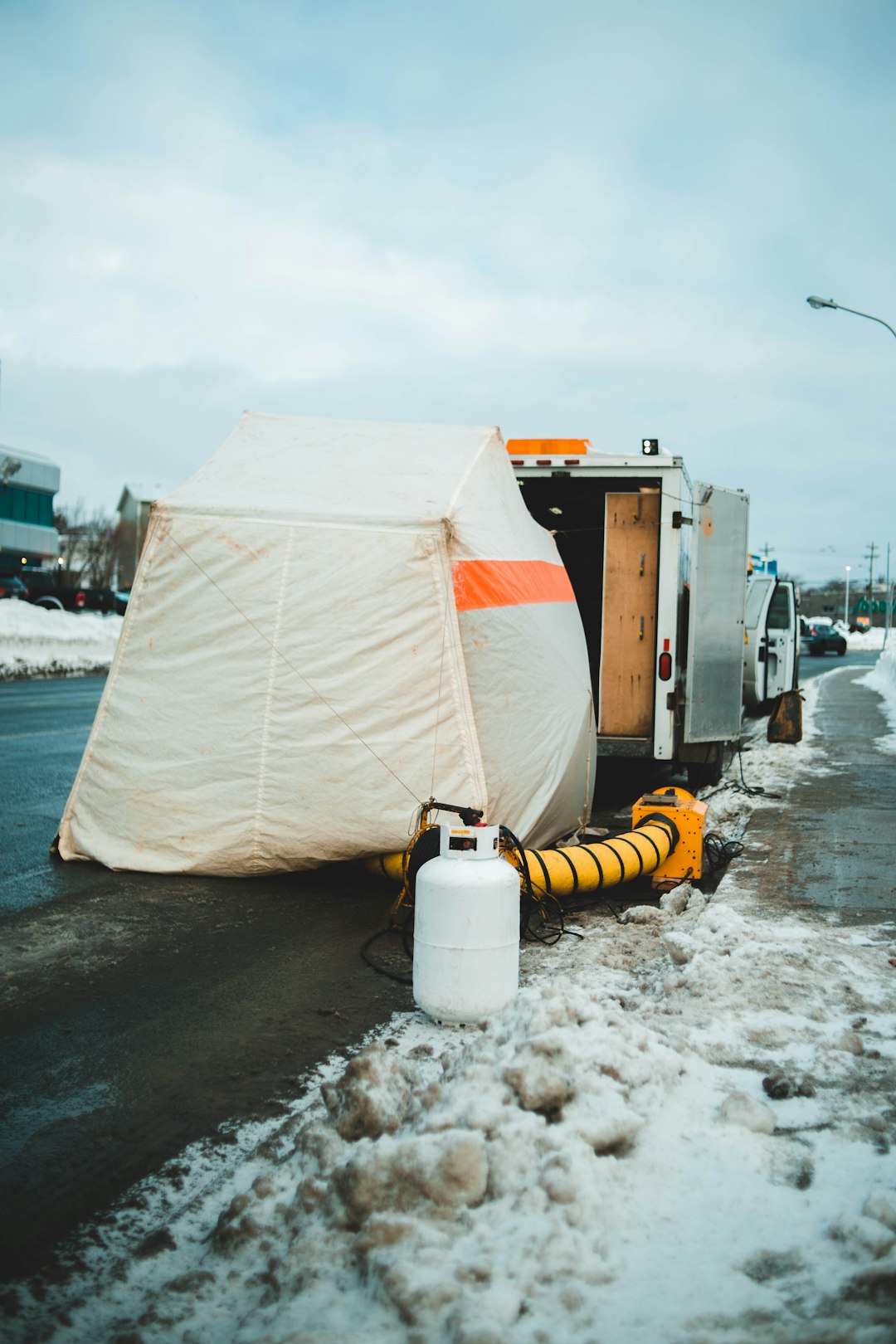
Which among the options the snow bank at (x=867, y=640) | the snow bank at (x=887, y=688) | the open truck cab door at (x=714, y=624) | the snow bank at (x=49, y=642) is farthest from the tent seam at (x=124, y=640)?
the snow bank at (x=867, y=640)

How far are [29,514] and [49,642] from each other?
149 feet

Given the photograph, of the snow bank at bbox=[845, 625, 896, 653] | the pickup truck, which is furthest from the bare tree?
the snow bank at bbox=[845, 625, 896, 653]

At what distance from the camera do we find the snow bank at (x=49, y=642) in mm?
25641

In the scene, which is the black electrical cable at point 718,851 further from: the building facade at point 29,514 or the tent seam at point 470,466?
the building facade at point 29,514

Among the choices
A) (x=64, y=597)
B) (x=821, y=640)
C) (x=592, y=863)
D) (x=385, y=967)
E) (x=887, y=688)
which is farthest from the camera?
(x=821, y=640)

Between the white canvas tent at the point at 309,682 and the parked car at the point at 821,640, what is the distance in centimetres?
5013

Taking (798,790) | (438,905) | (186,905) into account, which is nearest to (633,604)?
(798,790)

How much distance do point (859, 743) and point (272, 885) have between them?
9898 mm

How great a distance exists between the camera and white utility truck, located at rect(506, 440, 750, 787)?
9.12 meters

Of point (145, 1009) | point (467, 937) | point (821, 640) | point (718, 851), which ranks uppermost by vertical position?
point (821, 640)

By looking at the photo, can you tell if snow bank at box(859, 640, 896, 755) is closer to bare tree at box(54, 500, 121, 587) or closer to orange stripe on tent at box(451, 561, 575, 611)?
orange stripe on tent at box(451, 561, 575, 611)

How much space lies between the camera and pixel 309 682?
21.5 ft

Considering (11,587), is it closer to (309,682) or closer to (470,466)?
(470,466)

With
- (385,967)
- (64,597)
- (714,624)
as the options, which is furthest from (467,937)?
(64,597)
